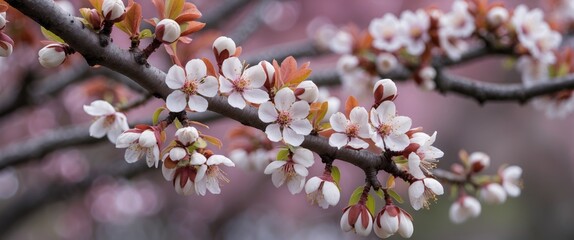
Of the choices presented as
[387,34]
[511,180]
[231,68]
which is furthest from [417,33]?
[231,68]

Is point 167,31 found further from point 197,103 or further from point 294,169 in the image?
point 294,169

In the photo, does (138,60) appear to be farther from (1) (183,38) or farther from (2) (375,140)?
(2) (375,140)

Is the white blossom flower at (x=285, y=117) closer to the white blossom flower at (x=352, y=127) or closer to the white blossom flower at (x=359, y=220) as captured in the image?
the white blossom flower at (x=352, y=127)

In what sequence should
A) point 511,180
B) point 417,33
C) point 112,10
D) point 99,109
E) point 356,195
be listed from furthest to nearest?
point 417,33
point 511,180
point 99,109
point 356,195
point 112,10

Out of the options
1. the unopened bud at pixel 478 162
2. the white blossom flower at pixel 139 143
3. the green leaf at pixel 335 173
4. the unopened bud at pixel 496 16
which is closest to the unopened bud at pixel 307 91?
the green leaf at pixel 335 173

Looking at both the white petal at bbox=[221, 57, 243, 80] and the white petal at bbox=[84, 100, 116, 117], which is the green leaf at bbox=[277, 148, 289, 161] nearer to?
the white petal at bbox=[221, 57, 243, 80]
